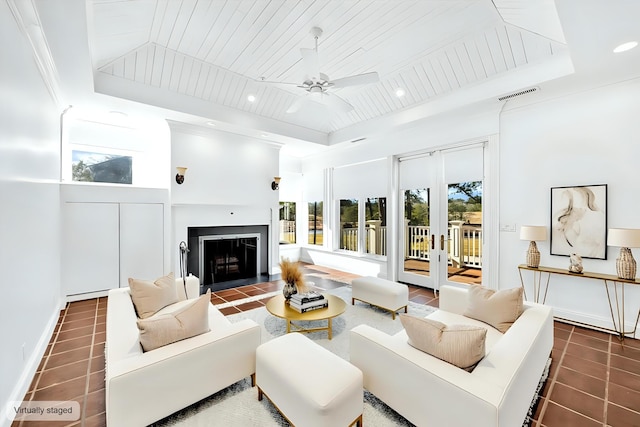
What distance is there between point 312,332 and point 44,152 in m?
3.56

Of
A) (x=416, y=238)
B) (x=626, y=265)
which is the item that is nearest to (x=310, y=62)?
(x=416, y=238)

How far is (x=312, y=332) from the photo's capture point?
10.2 feet

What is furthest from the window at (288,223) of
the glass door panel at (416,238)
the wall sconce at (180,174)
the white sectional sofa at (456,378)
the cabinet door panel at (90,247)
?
the white sectional sofa at (456,378)

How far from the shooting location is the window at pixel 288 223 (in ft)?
25.0

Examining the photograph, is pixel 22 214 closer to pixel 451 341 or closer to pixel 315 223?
pixel 451 341

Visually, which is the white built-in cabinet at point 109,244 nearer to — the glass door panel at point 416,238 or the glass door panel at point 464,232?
the glass door panel at point 416,238

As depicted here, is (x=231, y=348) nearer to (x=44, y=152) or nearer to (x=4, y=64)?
(x=4, y=64)

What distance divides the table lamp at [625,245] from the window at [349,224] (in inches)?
166

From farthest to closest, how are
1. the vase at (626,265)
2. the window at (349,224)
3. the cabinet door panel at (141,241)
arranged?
the window at (349,224), the cabinet door panel at (141,241), the vase at (626,265)

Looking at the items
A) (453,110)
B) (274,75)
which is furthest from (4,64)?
(453,110)

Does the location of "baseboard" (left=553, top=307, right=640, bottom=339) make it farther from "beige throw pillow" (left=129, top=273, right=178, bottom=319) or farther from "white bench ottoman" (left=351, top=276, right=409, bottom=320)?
"beige throw pillow" (left=129, top=273, right=178, bottom=319)

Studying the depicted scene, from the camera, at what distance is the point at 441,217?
483 cm

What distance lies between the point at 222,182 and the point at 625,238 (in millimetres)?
5697

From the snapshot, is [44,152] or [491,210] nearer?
[44,152]
